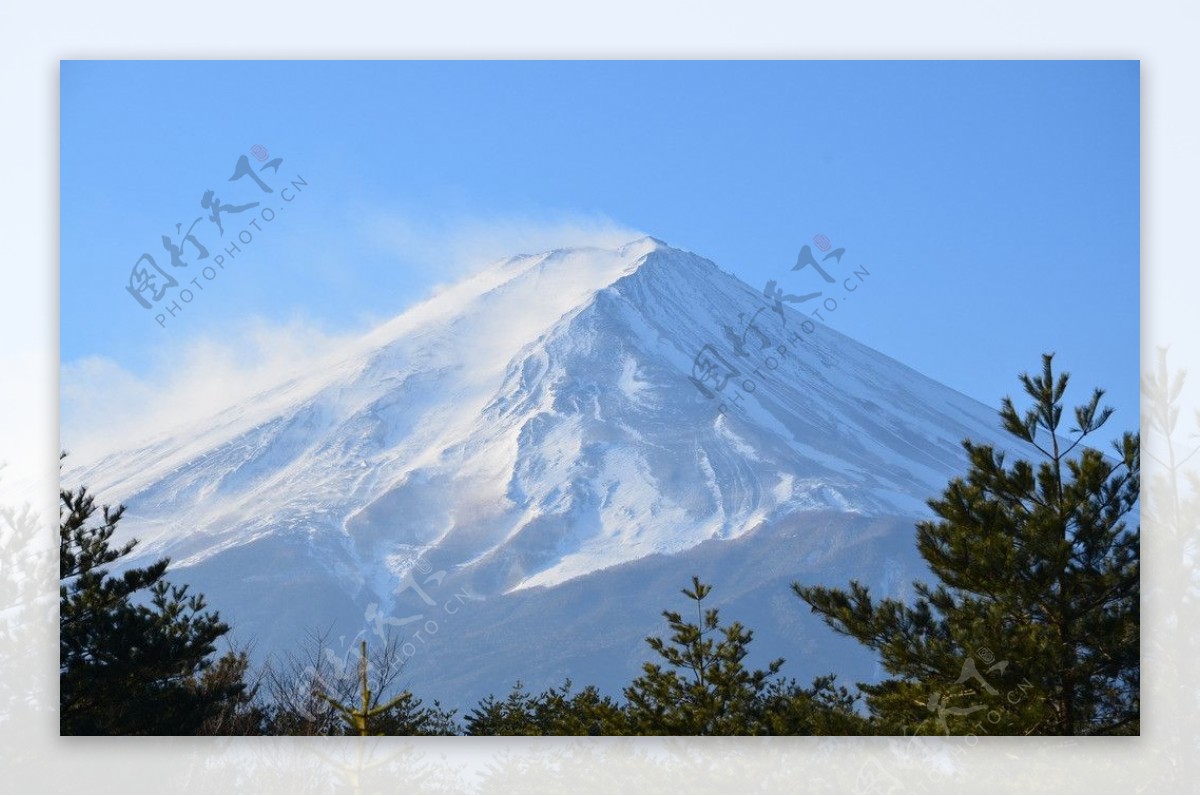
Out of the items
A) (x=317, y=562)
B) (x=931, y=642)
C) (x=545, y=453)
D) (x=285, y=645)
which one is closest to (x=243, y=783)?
(x=285, y=645)

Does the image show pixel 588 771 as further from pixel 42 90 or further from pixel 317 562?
pixel 42 90

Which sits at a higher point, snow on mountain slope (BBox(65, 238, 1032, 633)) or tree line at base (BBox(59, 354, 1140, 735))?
snow on mountain slope (BBox(65, 238, 1032, 633))

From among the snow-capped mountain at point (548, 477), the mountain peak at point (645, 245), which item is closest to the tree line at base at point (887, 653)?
the snow-capped mountain at point (548, 477)

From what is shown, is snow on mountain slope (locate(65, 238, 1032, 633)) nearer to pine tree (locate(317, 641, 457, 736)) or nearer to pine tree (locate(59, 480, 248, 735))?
pine tree (locate(59, 480, 248, 735))

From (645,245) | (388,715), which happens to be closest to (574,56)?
(645,245)

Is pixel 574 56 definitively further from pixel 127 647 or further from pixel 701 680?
pixel 127 647

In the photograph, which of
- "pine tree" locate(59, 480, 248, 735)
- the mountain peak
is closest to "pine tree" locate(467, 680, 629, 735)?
"pine tree" locate(59, 480, 248, 735)
